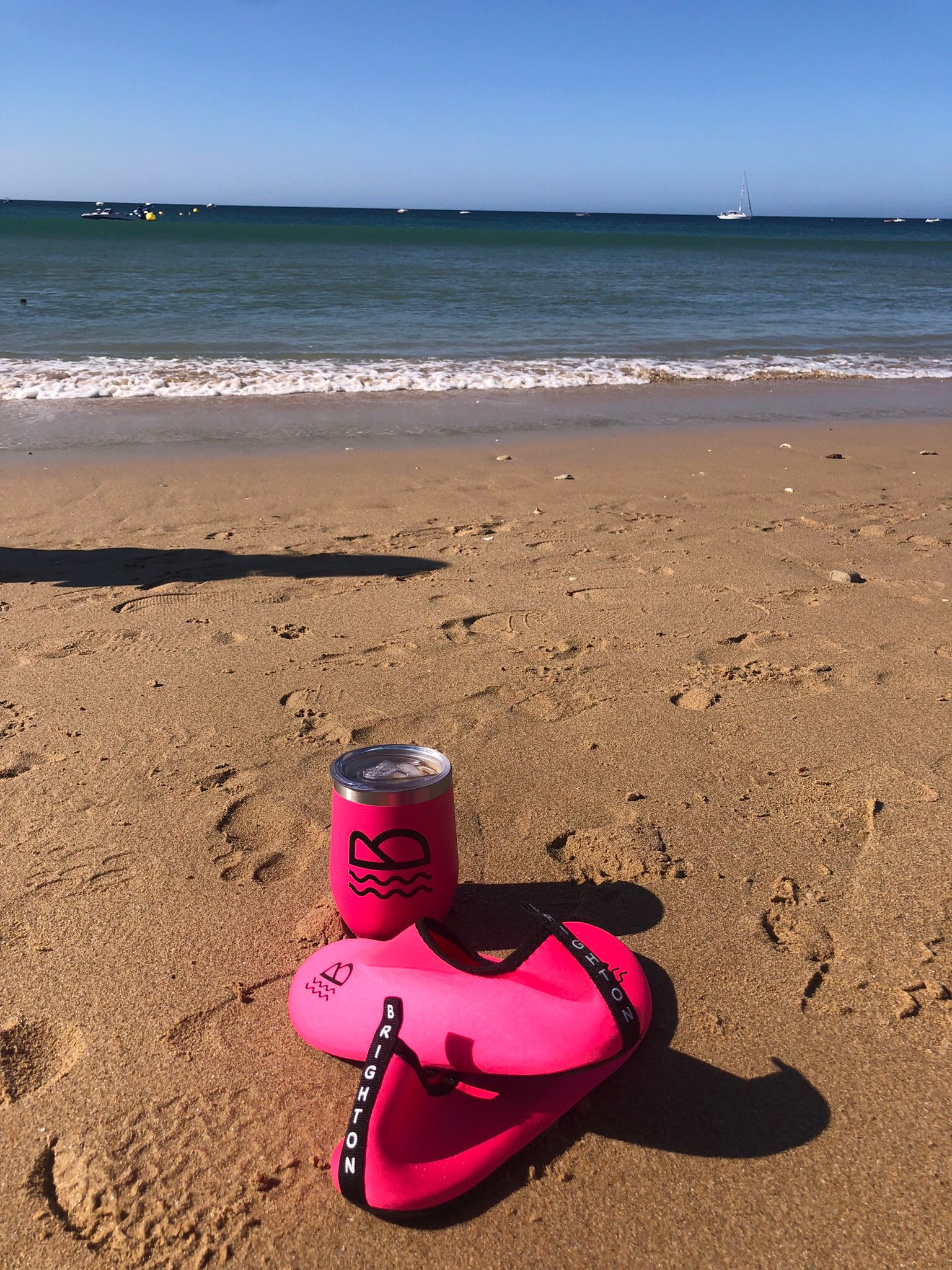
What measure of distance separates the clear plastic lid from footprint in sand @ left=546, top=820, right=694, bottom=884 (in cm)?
52

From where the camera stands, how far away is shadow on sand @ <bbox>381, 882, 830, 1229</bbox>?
164 centimetres

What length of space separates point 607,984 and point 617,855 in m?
0.77

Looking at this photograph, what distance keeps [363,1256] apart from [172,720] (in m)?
2.03

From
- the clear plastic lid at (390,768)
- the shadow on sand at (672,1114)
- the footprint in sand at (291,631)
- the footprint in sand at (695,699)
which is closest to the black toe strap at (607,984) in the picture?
the shadow on sand at (672,1114)

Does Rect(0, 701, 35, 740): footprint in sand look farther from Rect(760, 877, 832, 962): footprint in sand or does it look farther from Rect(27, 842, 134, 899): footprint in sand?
Rect(760, 877, 832, 962): footprint in sand

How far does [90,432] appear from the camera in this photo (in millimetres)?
7852

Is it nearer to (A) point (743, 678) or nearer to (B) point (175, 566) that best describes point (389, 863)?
(A) point (743, 678)

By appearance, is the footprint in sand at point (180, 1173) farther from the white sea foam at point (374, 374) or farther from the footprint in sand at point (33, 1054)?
the white sea foam at point (374, 374)

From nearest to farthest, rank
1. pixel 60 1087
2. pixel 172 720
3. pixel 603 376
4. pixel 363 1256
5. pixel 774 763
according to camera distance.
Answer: pixel 363 1256 < pixel 60 1087 < pixel 774 763 < pixel 172 720 < pixel 603 376

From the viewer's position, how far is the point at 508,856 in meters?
2.55

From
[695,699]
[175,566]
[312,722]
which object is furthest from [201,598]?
[695,699]

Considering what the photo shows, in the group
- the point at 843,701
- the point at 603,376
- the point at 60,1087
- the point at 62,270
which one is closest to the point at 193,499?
the point at 843,701

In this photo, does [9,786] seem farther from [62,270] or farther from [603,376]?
[62,270]

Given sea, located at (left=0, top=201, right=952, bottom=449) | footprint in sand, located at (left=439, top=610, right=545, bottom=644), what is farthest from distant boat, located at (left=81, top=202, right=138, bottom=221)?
footprint in sand, located at (left=439, top=610, right=545, bottom=644)
